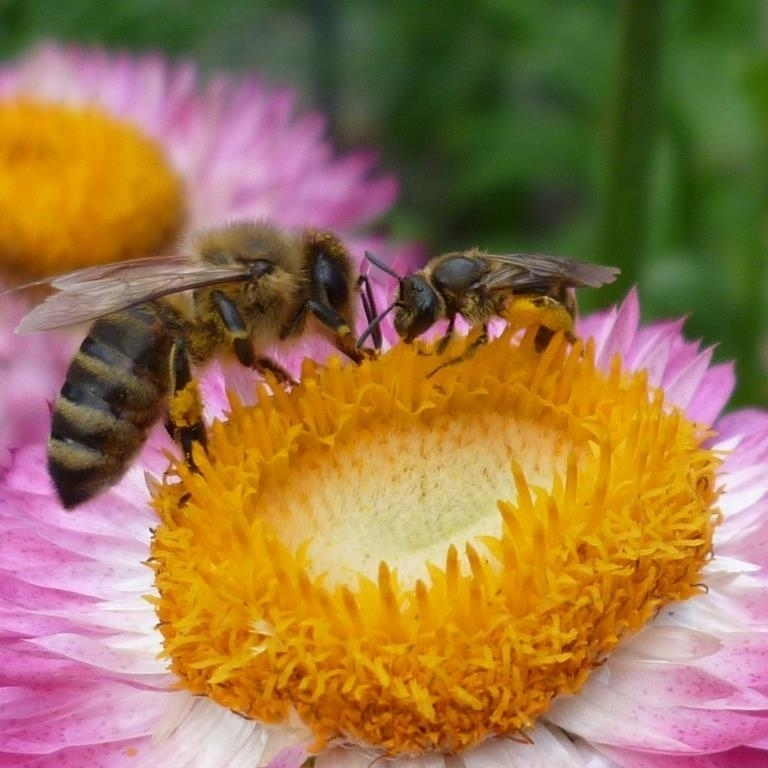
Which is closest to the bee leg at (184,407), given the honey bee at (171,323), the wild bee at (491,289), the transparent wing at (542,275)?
the honey bee at (171,323)

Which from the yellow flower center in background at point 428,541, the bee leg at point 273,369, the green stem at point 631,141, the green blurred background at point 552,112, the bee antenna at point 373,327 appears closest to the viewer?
the yellow flower center in background at point 428,541

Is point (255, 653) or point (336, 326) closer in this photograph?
point (255, 653)

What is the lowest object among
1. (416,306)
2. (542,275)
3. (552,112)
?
(552,112)

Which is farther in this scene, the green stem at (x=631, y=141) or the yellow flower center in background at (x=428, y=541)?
the green stem at (x=631, y=141)

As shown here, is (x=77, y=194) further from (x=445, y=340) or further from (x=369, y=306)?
(x=445, y=340)

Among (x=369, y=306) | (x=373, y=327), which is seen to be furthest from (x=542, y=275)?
(x=369, y=306)

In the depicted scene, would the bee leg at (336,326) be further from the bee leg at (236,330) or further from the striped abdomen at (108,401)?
the striped abdomen at (108,401)
